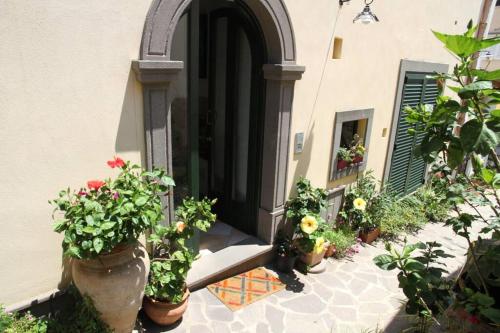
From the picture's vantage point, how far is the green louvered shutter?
257 inches

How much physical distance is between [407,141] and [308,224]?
377cm

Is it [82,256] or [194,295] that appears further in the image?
[194,295]

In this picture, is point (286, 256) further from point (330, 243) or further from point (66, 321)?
point (66, 321)

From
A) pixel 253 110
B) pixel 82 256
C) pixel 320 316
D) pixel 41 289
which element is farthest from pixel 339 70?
pixel 41 289

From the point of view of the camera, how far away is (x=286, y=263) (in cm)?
473

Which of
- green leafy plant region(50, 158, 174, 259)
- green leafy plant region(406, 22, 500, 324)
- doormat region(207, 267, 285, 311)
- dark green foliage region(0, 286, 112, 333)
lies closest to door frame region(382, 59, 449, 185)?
doormat region(207, 267, 285, 311)

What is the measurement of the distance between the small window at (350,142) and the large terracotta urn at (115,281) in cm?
346

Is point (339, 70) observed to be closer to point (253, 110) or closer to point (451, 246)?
point (253, 110)

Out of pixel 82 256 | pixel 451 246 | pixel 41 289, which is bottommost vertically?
pixel 451 246

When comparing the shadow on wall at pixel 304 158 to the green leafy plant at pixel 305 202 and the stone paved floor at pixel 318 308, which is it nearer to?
the green leafy plant at pixel 305 202

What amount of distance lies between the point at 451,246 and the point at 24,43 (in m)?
6.77

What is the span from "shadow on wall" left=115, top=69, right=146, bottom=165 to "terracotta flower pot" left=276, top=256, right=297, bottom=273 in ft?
8.40

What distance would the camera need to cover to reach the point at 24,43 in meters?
2.51

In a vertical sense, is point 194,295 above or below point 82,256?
below
